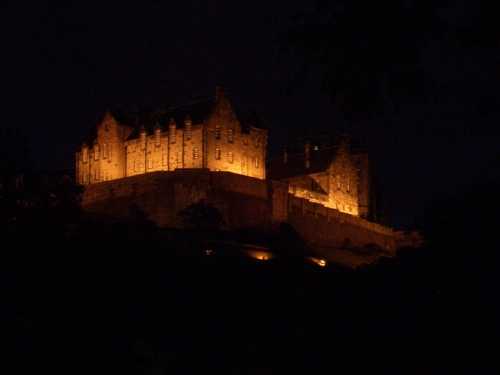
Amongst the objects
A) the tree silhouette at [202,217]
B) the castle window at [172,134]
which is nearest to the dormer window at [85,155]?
the castle window at [172,134]

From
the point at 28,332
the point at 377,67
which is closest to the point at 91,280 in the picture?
the point at 28,332

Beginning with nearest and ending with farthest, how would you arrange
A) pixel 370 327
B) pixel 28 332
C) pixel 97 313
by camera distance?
pixel 28 332
pixel 97 313
pixel 370 327

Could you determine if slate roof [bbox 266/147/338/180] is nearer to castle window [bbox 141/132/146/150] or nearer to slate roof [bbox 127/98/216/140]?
slate roof [bbox 127/98/216/140]

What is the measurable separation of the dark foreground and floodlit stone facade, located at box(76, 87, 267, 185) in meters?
22.5

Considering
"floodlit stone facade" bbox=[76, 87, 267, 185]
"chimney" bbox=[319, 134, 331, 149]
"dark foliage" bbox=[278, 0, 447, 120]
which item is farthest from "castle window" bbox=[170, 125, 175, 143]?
"dark foliage" bbox=[278, 0, 447, 120]

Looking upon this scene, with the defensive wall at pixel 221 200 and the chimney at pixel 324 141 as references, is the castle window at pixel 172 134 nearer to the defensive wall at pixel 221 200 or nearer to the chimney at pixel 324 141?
the defensive wall at pixel 221 200

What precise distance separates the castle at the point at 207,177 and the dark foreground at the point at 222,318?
19.0m

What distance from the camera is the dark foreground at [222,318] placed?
2302cm

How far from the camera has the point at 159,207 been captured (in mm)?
62250

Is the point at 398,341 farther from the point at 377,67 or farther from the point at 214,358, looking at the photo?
the point at 377,67

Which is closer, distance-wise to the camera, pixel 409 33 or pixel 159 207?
pixel 409 33

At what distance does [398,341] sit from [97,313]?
9.62 m

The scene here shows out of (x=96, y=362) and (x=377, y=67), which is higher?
(x=377, y=67)

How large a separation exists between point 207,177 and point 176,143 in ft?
18.4
